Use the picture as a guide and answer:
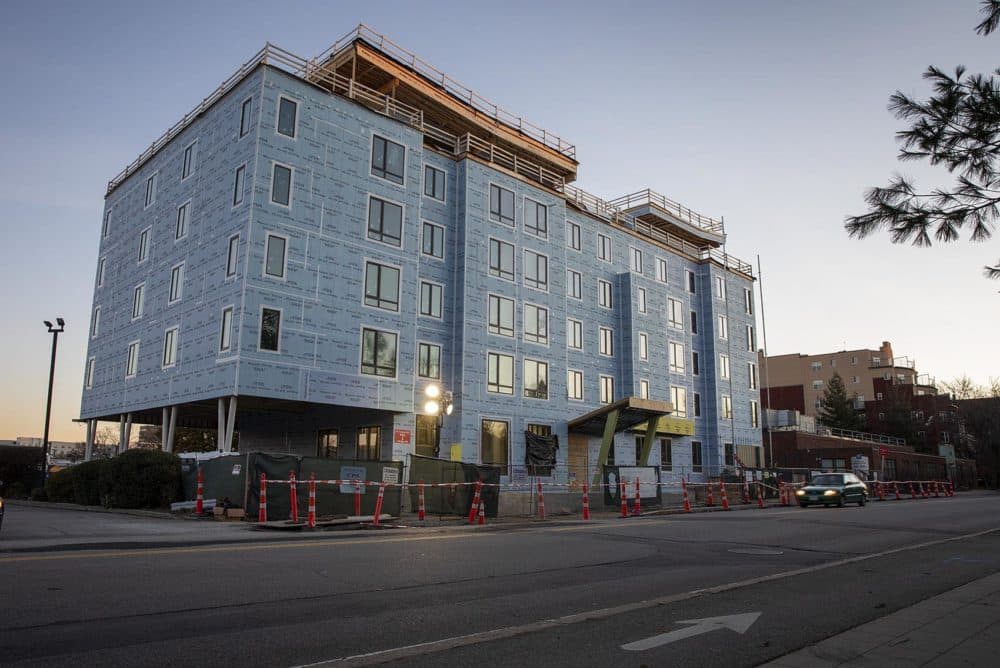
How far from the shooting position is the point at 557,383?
39750mm

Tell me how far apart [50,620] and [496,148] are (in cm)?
3557

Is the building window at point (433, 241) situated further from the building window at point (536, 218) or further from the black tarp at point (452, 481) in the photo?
the black tarp at point (452, 481)

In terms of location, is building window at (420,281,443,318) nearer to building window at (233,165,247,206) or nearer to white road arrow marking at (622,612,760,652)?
building window at (233,165,247,206)

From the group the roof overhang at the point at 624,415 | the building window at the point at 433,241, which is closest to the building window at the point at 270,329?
the building window at the point at 433,241

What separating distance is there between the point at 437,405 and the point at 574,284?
44.6 feet

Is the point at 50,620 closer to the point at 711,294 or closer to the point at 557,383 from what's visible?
the point at 557,383

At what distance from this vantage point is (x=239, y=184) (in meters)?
30.1

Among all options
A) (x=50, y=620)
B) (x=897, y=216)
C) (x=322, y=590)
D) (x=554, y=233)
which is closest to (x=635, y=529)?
(x=897, y=216)

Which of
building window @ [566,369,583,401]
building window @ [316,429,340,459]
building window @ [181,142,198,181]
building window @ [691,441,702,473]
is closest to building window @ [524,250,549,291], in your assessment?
building window @ [566,369,583,401]

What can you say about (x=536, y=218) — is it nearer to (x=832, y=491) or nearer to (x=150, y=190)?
(x=832, y=491)

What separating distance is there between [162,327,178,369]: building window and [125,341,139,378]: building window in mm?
3424

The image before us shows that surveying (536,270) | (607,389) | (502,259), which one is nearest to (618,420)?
(607,389)

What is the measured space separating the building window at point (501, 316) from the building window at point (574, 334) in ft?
15.7

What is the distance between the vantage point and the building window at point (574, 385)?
133ft
